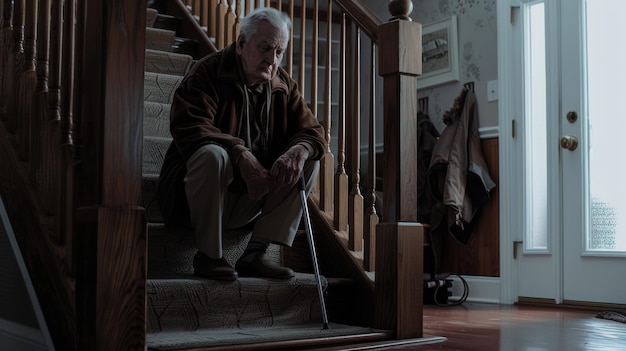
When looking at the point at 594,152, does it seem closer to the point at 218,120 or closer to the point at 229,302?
the point at 218,120

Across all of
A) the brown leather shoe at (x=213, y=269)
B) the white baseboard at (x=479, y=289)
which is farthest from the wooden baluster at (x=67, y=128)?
the white baseboard at (x=479, y=289)

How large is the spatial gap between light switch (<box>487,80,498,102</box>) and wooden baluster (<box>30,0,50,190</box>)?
10.4ft

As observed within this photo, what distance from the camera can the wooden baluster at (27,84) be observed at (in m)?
2.36

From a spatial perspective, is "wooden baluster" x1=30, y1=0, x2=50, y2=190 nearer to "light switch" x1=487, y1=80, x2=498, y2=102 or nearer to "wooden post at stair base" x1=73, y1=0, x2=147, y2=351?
"wooden post at stair base" x1=73, y1=0, x2=147, y2=351

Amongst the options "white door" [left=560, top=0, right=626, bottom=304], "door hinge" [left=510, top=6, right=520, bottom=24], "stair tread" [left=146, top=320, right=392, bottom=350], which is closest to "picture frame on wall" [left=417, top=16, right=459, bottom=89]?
"door hinge" [left=510, top=6, right=520, bottom=24]

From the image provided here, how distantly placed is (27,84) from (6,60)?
27 centimetres

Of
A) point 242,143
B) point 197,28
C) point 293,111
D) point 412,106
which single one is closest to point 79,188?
point 242,143

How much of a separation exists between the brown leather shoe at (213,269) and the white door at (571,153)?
2.57m

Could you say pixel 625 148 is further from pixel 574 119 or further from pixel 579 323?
pixel 579 323

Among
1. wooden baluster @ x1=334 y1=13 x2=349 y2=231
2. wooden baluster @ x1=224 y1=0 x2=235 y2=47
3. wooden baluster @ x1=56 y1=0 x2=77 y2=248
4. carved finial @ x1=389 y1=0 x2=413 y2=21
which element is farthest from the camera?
wooden baluster @ x1=224 y1=0 x2=235 y2=47

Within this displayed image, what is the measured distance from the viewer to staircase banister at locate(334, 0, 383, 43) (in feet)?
9.52

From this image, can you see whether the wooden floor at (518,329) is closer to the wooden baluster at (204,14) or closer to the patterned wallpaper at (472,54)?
the patterned wallpaper at (472,54)

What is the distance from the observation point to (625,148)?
4188 millimetres

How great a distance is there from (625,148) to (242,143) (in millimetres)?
2538
